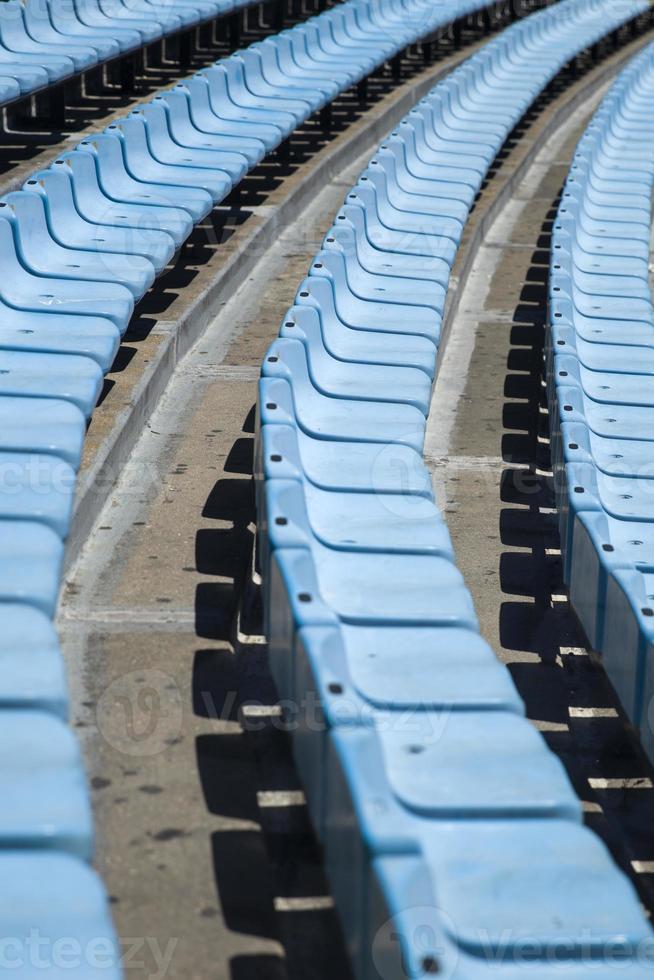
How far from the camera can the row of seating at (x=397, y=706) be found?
1369 millimetres

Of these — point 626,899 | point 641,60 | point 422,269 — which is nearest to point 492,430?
point 422,269

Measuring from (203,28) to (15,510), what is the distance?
19.4 feet

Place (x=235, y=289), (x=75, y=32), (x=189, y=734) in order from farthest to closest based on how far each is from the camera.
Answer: (x=75, y=32)
(x=235, y=289)
(x=189, y=734)

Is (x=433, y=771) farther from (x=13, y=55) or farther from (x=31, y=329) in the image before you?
(x=13, y=55)

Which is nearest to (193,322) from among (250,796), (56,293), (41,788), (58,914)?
(56,293)

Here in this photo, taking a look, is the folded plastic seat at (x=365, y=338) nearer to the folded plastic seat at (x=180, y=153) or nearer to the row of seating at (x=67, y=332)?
the row of seating at (x=67, y=332)

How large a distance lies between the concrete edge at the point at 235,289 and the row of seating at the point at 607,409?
0.41 metres

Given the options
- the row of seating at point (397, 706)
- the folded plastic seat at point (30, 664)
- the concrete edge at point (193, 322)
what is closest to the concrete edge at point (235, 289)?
the concrete edge at point (193, 322)

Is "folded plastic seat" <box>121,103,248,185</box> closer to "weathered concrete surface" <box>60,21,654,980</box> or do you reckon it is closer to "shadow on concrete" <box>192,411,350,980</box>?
"weathered concrete surface" <box>60,21,654,980</box>

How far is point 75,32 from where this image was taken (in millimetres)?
5527

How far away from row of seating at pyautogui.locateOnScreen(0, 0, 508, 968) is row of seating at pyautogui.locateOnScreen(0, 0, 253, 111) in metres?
0.26

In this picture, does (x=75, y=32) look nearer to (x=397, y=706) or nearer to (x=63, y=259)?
(x=63, y=259)

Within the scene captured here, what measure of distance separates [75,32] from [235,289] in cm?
202

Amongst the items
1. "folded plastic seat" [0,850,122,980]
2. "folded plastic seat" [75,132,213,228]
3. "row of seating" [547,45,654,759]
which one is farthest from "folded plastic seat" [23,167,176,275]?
"folded plastic seat" [0,850,122,980]
